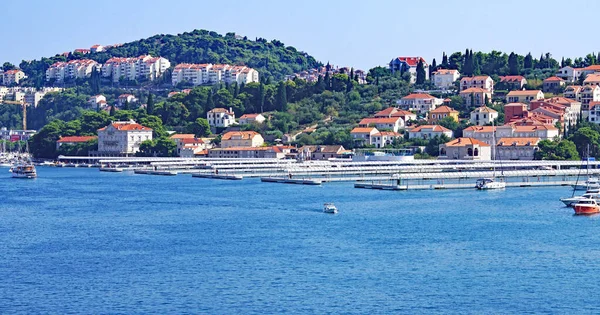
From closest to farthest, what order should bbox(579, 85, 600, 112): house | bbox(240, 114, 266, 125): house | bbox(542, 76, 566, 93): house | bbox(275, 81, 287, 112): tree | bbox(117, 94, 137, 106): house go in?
bbox(579, 85, 600, 112): house, bbox(240, 114, 266, 125): house, bbox(542, 76, 566, 93): house, bbox(275, 81, 287, 112): tree, bbox(117, 94, 137, 106): house

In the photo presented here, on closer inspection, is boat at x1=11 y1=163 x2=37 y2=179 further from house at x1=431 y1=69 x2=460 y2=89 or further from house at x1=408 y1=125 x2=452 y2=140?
house at x1=431 y1=69 x2=460 y2=89

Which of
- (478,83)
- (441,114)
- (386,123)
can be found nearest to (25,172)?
(386,123)

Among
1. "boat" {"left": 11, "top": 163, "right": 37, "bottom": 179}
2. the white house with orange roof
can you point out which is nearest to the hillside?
the white house with orange roof

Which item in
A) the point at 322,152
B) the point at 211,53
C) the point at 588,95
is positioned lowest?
the point at 322,152

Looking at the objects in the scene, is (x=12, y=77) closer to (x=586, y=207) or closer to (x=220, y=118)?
(x=220, y=118)

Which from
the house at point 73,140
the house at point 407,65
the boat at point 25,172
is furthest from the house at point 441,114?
the boat at point 25,172

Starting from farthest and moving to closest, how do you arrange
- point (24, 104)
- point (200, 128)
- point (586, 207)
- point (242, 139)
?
point (24, 104), point (200, 128), point (242, 139), point (586, 207)

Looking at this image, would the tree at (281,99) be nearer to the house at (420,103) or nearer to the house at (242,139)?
the house at (242,139)
